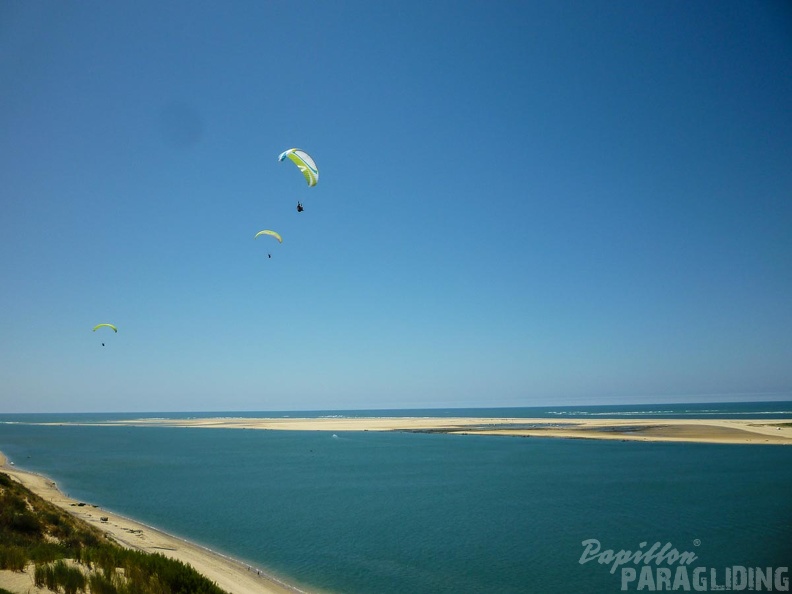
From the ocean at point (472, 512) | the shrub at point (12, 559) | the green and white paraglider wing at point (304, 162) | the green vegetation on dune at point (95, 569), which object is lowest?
the ocean at point (472, 512)

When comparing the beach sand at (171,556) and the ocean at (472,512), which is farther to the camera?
the ocean at (472,512)

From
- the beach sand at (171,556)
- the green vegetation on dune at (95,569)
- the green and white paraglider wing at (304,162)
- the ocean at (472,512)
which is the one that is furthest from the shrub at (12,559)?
the green and white paraglider wing at (304,162)

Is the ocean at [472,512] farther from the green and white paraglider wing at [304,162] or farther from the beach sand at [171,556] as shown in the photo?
the green and white paraglider wing at [304,162]

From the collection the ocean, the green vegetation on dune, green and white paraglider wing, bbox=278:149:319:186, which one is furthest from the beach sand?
green and white paraglider wing, bbox=278:149:319:186

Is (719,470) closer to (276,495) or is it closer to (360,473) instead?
(360,473)

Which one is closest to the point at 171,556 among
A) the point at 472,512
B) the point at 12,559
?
the point at 12,559

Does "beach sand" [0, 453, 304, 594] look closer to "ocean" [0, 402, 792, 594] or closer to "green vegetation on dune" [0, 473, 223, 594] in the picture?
"green vegetation on dune" [0, 473, 223, 594]
